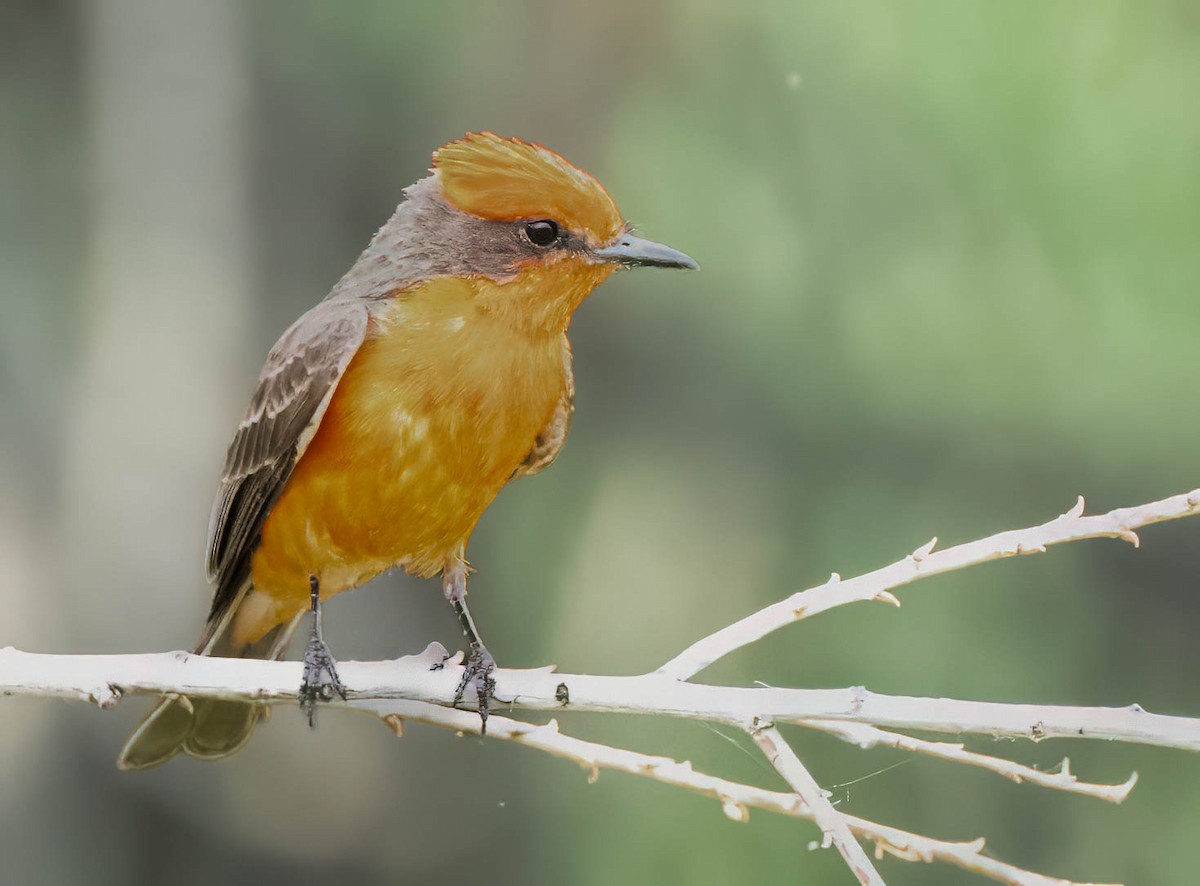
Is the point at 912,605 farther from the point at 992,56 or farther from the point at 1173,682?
the point at 992,56

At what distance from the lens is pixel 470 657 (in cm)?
186

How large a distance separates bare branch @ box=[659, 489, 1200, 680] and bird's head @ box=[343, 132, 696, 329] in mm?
463

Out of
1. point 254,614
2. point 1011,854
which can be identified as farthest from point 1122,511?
point 1011,854

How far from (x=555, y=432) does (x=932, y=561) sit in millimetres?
643

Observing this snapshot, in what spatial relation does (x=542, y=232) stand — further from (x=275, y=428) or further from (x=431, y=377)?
(x=275, y=428)

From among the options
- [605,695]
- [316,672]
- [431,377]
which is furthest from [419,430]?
[605,695]

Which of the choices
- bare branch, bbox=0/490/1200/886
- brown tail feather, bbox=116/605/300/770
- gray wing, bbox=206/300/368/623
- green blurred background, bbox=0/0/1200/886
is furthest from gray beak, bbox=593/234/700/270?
green blurred background, bbox=0/0/1200/886

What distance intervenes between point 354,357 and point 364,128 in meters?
1.31

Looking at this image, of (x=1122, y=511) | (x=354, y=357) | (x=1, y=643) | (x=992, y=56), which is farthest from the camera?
(x=992, y=56)

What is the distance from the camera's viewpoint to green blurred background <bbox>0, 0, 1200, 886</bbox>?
8.64 ft

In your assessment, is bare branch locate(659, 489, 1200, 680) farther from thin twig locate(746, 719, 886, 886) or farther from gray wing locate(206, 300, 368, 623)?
gray wing locate(206, 300, 368, 623)

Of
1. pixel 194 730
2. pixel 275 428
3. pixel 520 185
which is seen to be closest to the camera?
pixel 520 185

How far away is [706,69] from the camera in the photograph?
2928mm

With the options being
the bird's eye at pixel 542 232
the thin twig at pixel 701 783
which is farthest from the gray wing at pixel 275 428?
the thin twig at pixel 701 783
